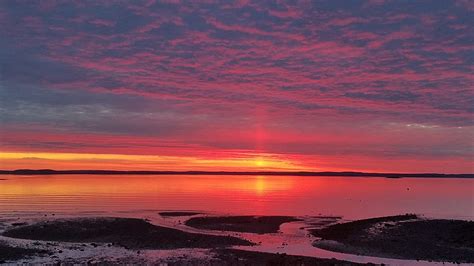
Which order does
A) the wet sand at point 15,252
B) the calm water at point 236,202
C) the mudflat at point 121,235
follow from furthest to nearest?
the calm water at point 236,202 → the mudflat at point 121,235 → the wet sand at point 15,252

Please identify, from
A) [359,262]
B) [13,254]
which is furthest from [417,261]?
[13,254]

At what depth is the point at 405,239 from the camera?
124 ft

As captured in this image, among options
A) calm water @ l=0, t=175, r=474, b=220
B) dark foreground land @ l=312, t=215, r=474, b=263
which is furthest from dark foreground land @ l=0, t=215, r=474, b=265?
calm water @ l=0, t=175, r=474, b=220

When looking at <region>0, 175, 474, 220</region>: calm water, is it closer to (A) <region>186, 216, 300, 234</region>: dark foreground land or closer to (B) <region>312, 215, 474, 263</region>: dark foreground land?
(A) <region>186, 216, 300, 234</region>: dark foreground land

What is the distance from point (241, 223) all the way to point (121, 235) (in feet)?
44.2

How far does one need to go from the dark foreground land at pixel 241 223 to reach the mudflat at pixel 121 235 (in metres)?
5.19

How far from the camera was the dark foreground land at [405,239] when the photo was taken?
3188 centimetres

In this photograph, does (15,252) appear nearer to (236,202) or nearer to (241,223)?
(241,223)

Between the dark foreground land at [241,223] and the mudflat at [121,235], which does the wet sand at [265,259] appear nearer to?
the mudflat at [121,235]

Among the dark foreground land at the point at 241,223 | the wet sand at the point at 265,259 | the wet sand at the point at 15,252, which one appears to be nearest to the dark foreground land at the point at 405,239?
the dark foreground land at the point at 241,223

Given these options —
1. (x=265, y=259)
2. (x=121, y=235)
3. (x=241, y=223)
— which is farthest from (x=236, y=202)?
(x=265, y=259)

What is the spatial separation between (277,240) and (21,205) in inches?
1632

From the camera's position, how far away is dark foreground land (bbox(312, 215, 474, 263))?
31.9 meters

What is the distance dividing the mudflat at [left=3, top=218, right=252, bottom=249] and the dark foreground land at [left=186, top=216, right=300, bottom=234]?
5.19 m
